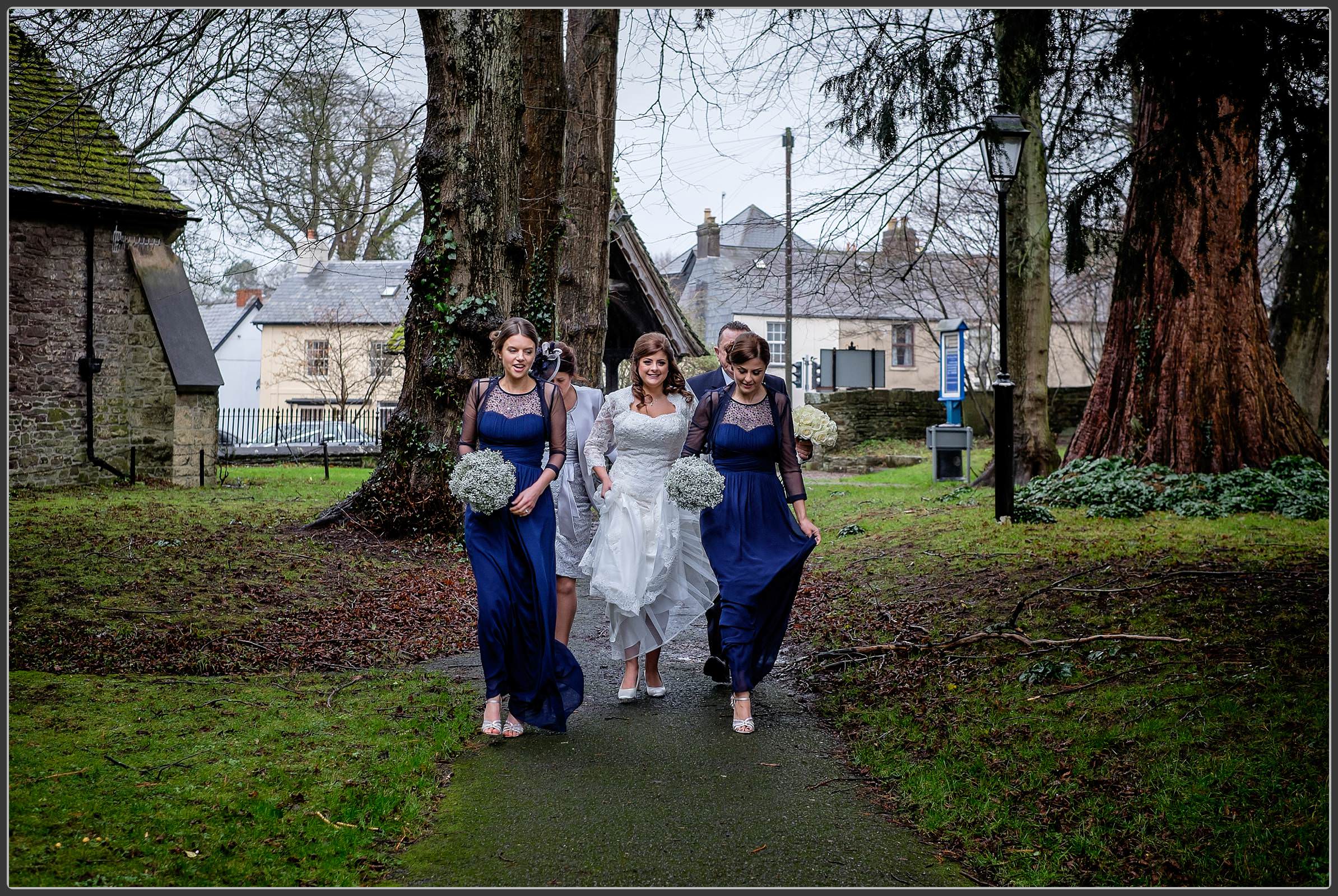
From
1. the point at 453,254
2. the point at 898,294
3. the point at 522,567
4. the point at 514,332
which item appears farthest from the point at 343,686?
the point at 898,294

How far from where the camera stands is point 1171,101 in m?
6.40

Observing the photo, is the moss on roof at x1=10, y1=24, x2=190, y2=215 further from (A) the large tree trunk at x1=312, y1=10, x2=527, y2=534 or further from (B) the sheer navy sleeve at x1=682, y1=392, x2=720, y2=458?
(B) the sheer navy sleeve at x1=682, y1=392, x2=720, y2=458

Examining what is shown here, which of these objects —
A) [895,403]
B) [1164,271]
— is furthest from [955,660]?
[895,403]

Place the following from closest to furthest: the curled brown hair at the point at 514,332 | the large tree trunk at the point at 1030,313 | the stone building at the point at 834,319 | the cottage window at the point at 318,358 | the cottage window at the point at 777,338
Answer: the curled brown hair at the point at 514,332 → the large tree trunk at the point at 1030,313 → the cottage window at the point at 318,358 → the stone building at the point at 834,319 → the cottage window at the point at 777,338

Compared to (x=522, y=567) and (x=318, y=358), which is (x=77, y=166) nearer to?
(x=522, y=567)

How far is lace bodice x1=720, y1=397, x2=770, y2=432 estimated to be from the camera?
6418mm

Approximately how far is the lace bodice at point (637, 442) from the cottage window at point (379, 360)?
101 ft

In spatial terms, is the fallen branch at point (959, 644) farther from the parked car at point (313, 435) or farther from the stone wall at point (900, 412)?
the parked car at point (313, 435)

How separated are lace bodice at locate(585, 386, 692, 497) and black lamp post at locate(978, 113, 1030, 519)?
5.92 metres

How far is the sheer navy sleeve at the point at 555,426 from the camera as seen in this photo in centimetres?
604

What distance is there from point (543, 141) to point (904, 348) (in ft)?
135

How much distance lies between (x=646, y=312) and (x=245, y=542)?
1315cm

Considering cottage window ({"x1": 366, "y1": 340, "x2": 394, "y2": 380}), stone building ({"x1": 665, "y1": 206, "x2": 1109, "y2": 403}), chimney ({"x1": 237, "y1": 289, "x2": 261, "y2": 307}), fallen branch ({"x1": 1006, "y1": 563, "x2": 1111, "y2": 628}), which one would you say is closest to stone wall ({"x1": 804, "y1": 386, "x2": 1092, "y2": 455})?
stone building ({"x1": 665, "y1": 206, "x2": 1109, "y2": 403})

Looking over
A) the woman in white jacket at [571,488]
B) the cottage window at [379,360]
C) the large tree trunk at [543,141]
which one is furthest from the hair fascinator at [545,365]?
the cottage window at [379,360]
